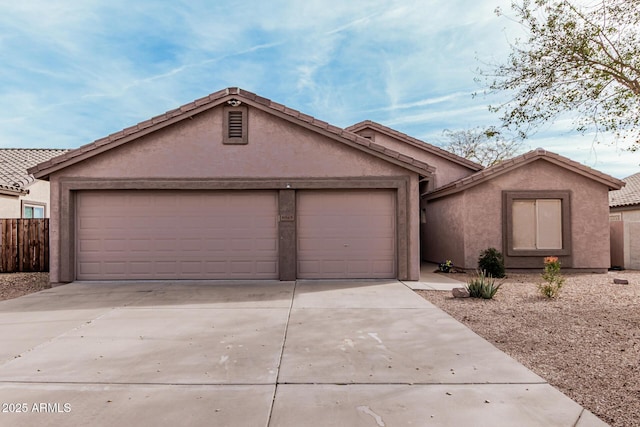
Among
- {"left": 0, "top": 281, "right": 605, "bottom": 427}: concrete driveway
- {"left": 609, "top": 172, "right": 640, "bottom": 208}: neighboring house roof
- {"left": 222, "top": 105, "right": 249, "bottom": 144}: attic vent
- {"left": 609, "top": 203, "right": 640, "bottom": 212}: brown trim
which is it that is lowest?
{"left": 0, "top": 281, "right": 605, "bottom": 427}: concrete driveway

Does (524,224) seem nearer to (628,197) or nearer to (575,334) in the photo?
(575,334)

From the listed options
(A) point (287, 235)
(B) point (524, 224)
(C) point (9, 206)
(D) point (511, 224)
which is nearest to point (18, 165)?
(C) point (9, 206)

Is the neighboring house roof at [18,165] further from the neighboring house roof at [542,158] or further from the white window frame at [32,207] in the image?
the neighboring house roof at [542,158]

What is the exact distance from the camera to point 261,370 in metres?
3.99

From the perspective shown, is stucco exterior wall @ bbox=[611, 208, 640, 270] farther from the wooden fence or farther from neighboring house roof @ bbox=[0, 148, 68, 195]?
neighboring house roof @ bbox=[0, 148, 68, 195]

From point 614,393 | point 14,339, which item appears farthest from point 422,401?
point 14,339

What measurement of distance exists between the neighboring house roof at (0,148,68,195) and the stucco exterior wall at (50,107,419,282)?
8.08 m

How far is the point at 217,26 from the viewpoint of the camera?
11203 mm

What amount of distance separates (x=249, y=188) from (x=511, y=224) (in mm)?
8601

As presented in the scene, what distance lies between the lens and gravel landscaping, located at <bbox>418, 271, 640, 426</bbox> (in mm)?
3527

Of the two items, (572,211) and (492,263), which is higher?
(572,211)

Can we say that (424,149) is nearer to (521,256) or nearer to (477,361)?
(521,256)

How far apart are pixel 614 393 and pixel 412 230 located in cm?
642

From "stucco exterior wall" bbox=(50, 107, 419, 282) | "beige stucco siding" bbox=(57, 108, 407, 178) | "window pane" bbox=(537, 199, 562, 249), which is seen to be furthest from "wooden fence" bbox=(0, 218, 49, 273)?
"window pane" bbox=(537, 199, 562, 249)
